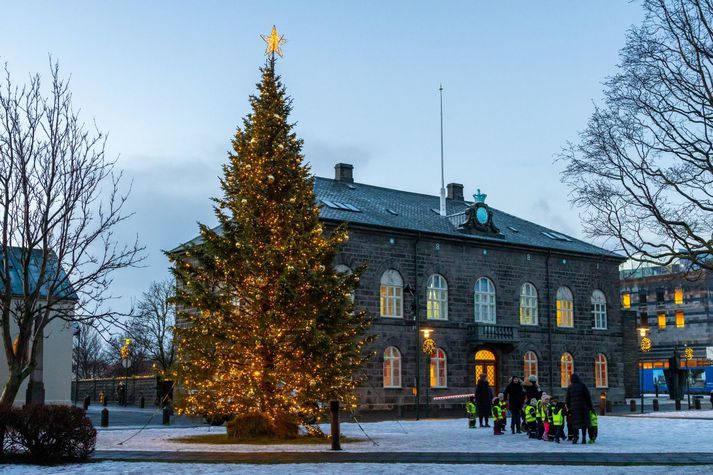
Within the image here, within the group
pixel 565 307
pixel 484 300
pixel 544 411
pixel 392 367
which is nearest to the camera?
pixel 544 411

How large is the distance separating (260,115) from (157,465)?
1076cm

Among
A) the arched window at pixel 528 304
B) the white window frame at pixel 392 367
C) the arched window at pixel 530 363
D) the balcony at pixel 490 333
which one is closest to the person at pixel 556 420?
the white window frame at pixel 392 367

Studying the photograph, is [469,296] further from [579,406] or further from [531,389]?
[579,406]

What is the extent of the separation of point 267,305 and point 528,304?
2742cm

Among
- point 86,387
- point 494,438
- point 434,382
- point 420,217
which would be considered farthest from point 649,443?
point 86,387


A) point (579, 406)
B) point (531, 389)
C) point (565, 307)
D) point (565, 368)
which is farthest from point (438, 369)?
point (579, 406)

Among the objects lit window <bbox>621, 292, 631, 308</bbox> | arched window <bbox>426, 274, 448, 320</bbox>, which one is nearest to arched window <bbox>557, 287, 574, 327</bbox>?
arched window <bbox>426, 274, 448, 320</bbox>

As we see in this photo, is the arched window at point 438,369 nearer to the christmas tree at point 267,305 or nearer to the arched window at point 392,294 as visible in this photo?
the arched window at point 392,294

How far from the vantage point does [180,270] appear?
21.4 meters

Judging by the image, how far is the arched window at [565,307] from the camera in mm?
46844

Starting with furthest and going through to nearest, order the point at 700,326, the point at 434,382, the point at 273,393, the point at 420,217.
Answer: the point at 700,326 < the point at 420,217 < the point at 434,382 < the point at 273,393

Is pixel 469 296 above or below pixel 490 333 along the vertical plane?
above

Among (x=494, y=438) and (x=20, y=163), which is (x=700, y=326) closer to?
(x=494, y=438)

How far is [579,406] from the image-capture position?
19.8 m
